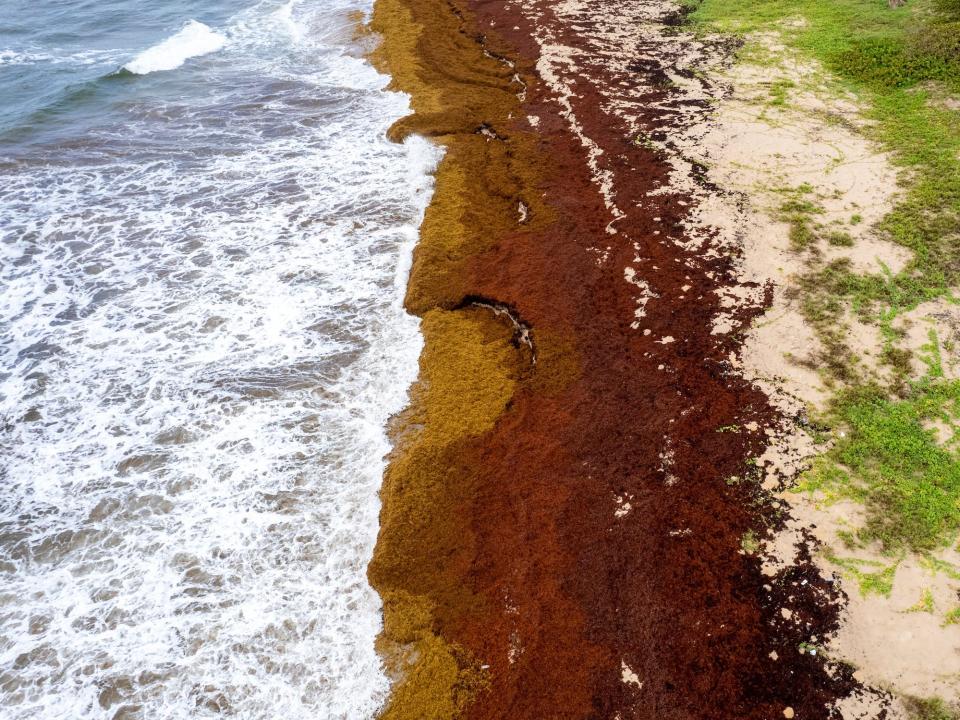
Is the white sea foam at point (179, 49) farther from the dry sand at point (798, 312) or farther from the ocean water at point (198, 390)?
the dry sand at point (798, 312)

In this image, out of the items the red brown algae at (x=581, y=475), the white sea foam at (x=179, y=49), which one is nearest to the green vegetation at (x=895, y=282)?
the red brown algae at (x=581, y=475)

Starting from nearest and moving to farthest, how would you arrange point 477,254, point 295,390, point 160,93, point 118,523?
point 118,523
point 295,390
point 477,254
point 160,93

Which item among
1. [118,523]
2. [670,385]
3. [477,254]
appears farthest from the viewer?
[477,254]

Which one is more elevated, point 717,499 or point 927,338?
point 927,338

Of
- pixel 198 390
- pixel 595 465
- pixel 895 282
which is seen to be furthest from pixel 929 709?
pixel 198 390

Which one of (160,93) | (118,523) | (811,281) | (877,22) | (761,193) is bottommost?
(118,523)

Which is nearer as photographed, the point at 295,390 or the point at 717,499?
the point at 717,499

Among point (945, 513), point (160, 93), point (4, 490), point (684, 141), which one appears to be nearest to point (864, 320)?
point (945, 513)

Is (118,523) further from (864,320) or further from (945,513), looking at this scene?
(864,320)
